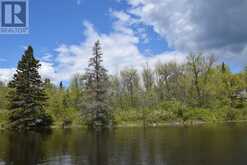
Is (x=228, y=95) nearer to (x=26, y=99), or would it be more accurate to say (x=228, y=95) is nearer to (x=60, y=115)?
(x=60, y=115)

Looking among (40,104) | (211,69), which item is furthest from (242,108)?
(40,104)

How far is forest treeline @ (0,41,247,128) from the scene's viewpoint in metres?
60.0

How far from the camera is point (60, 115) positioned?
235 feet

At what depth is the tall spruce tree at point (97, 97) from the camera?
60.3 meters

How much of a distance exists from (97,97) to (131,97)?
121ft

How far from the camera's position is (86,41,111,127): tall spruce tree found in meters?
60.3

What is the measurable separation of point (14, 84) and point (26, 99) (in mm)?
4495

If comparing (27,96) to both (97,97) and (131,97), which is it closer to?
(97,97)

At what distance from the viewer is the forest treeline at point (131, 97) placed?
60.0m

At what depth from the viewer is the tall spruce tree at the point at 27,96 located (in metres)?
57.9

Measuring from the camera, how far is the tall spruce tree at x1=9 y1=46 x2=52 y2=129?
190ft

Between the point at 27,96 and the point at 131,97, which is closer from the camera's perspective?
the point at 27,96

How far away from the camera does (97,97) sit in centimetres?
6109

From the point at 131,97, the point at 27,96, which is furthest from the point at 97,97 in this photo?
the point at 131,97
